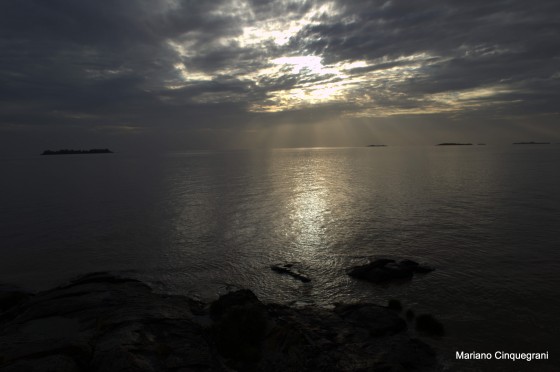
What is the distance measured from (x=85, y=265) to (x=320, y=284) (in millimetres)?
23135

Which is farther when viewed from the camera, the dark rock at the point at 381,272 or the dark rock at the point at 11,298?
the dark rock at the point at 381,272

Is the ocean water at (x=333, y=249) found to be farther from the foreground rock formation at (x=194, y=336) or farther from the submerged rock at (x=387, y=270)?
the foreground rock formation at (x=194, y=336)

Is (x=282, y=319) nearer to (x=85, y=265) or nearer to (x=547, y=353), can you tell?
(x=547, y=353)

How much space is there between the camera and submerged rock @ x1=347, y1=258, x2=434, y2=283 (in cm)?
2723

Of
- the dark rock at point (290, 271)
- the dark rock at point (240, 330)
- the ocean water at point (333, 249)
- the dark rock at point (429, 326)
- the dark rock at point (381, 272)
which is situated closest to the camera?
the dark rock at point (240, 330)

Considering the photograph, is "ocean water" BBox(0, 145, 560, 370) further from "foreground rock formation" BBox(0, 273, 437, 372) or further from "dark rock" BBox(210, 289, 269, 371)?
"dark rock" BBox(210, 289, 269, 371)


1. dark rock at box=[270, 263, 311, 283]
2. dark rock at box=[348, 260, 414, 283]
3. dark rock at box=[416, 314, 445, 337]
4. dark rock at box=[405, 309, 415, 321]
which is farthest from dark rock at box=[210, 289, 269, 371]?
dark rock at box=[348, 260, 414, 283]

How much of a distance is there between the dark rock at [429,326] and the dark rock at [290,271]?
9.74 meters

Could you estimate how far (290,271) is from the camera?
2967 centimetres

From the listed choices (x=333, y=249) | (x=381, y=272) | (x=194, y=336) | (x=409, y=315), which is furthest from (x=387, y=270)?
(x=194, y=336)

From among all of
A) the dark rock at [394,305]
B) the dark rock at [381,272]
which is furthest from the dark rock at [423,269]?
the dark rock at [394,305]

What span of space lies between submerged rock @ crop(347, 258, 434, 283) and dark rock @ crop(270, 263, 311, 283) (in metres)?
4.13

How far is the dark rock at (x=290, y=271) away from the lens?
1104 inches

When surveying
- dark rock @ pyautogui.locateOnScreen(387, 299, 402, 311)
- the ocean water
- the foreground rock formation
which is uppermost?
the foreground rock formation
